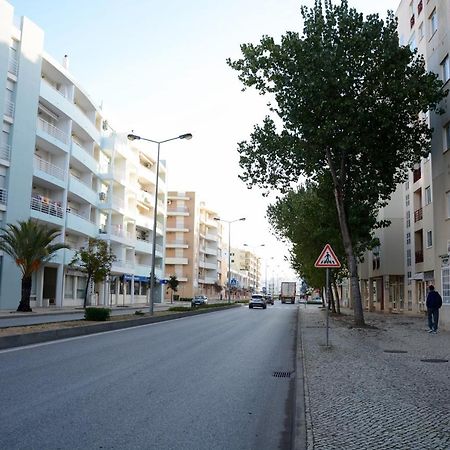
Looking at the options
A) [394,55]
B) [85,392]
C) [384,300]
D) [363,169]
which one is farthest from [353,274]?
[384,300]

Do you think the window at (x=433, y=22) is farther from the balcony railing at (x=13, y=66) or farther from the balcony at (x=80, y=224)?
the balcony at (x=80, y=224)

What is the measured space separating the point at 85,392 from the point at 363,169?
2147cm

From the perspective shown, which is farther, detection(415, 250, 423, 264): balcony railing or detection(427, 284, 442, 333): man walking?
detection(415, 250, 423, 264): balcony railing

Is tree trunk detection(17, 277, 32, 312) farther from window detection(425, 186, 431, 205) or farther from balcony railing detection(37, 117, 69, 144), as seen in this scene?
window detection(425, 186, 431, 205)

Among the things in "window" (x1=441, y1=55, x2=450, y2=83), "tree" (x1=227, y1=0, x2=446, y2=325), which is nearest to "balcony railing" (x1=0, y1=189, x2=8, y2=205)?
"tree" (x1=227, y1=0, x2=446, y2=325)

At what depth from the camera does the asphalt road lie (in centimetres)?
538

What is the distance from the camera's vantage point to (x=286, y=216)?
131ft

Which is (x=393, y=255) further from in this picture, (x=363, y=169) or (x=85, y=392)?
(x=85, y=392)

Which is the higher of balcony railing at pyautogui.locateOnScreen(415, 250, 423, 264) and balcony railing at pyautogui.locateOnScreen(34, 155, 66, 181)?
balcony railing at pyautogui.locateOnScreen(34, 155, 66, 181)

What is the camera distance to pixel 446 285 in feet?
73.6

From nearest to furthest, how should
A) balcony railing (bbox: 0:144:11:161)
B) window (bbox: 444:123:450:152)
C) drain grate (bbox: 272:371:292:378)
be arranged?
1. drain grate (bbox: 272:371:292:378)
2. window (bbox: 444:123:450:152)
3. balcony railing (bbox: 0:144:11:161)

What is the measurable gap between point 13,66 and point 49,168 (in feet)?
28.3

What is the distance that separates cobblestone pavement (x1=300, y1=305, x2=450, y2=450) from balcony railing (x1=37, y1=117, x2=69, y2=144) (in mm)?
32684

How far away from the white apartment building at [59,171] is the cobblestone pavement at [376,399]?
28.6 meters
